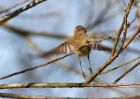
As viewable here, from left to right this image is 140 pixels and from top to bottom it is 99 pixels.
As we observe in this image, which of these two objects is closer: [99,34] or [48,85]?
[48,85]

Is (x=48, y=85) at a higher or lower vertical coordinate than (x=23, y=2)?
lower

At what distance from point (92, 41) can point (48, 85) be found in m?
0.30

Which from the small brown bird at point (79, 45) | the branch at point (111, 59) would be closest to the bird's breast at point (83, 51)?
the small brown bird at point (79, 45)

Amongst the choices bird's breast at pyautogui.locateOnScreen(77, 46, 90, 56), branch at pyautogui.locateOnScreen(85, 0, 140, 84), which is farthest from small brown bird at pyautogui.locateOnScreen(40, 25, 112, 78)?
branch at pyautogui.locateOnScreen(85, 0, 140, 84)

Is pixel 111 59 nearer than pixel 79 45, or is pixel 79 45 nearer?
pixel 111 59

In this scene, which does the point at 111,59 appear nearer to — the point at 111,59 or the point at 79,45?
the point at 111,59

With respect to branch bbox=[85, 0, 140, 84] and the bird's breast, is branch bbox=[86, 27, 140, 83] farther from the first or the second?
the bird's breast

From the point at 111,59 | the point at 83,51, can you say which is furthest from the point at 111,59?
the point at 83,51

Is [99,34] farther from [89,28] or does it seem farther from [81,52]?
[81,52]

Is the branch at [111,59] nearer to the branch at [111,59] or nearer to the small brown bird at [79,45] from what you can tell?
the branch at [111,59]

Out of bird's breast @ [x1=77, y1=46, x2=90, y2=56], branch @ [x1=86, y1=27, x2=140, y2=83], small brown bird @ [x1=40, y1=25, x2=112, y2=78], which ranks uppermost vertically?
small brown bird @ [x1=40, y1=25, x2=112, y2=78]

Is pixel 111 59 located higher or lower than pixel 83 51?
lower

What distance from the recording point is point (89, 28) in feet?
15.9

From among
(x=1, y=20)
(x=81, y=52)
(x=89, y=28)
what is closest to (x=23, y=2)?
(x=1, y=20)
